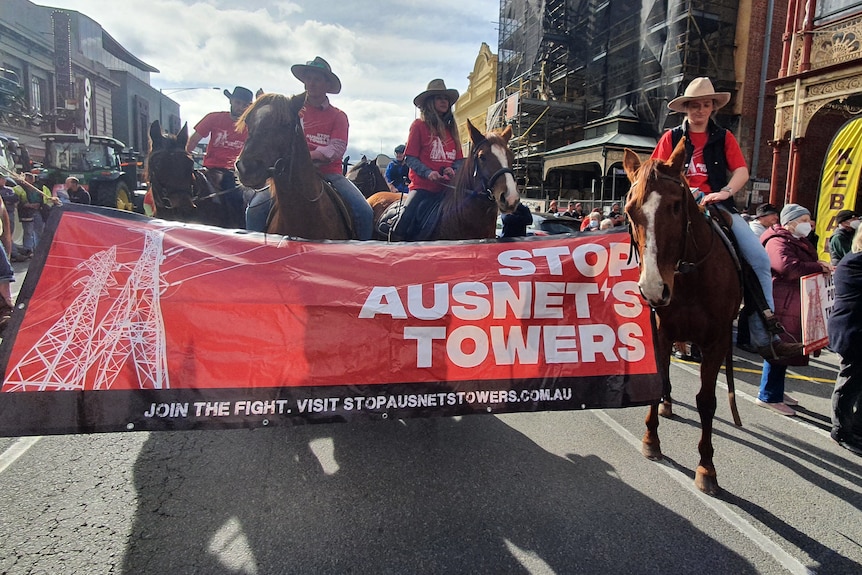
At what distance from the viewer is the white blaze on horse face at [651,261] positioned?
10.3 feet

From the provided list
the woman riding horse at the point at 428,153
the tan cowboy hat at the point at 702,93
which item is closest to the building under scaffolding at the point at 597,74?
the woman riding horse at the point at 428,153

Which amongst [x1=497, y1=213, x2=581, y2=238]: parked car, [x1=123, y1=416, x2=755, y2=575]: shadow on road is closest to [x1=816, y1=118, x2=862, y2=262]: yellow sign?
[x1=497, y1=213, x2=581, y2=238]: parked car

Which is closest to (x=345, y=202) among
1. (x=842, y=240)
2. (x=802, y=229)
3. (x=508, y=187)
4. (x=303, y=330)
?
(x=508, y=187)

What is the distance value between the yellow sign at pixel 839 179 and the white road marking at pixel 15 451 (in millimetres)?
14632

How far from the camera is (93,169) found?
765 inches

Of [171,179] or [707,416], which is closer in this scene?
[707,416]

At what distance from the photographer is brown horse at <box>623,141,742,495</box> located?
321 centimetres

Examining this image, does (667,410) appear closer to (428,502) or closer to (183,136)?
(428,502)

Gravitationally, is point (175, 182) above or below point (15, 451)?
above

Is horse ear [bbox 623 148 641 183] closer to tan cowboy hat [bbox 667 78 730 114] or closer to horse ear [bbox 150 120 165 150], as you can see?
tan cowboy hat [bbox 667 78 730 114]

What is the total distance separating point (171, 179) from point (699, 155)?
243 inches

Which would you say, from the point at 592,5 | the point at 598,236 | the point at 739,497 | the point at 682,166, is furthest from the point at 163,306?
the point at 592,5

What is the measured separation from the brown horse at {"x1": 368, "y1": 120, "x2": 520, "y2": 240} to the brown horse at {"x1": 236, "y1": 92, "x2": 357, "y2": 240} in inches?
49.9

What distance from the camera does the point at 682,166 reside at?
342 centimetres
